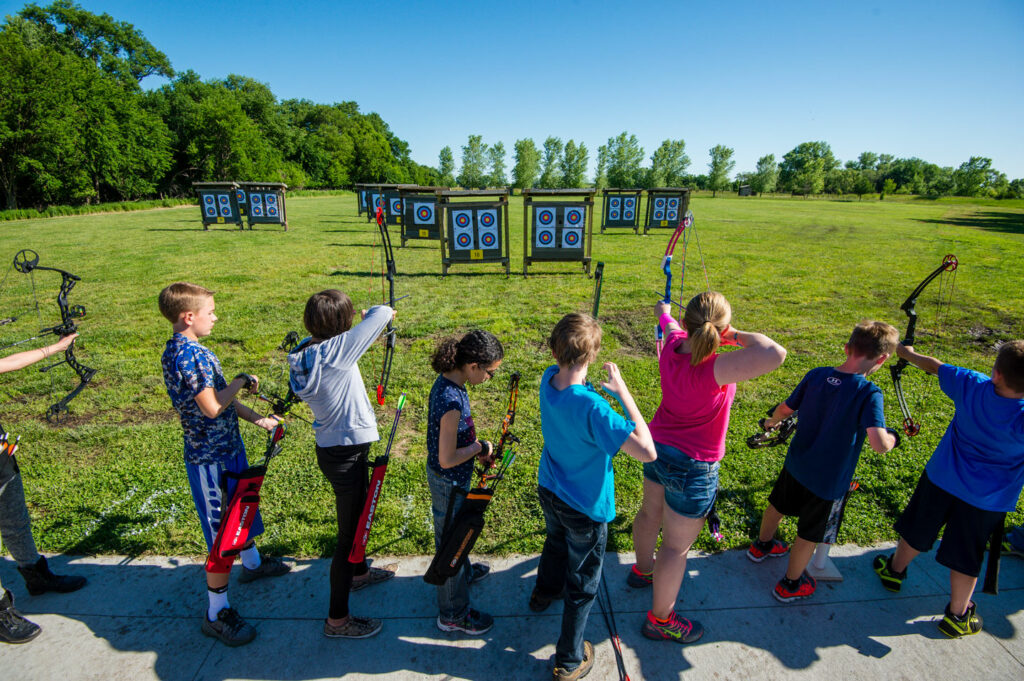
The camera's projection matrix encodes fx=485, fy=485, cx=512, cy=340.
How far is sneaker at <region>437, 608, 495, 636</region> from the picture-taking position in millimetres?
2443

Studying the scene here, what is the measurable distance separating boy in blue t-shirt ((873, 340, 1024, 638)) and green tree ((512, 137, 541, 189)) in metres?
65.1

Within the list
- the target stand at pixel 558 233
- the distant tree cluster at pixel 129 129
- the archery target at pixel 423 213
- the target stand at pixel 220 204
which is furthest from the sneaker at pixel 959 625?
the distant tree cluster at pixel 129 129

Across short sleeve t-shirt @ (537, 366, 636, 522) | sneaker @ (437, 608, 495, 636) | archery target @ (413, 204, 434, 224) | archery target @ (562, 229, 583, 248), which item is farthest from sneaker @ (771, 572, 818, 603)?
archery target @ (413, 204, 434, 224)

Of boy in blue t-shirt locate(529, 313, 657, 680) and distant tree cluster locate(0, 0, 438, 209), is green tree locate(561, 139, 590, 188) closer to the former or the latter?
distant tree cluster locate(0, 0, 438, 209)

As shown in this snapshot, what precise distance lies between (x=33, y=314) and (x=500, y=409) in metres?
8.85

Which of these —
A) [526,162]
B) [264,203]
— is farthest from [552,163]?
[264,203]

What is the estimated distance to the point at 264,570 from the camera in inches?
111

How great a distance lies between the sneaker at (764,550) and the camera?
2.94 meters

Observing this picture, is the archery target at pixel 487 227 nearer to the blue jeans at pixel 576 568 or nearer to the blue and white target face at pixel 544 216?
the blue and white target face at pixel 544 216

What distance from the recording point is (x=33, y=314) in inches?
327

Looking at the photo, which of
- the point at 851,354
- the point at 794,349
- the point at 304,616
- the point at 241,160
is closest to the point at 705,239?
the point at 794,349

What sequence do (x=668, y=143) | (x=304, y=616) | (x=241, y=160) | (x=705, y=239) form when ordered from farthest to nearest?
(x=668, y=143), (x=241, y=160), (x=705, y=239), (x=304, y=616)

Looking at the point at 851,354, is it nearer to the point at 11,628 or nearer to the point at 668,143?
the point at 11,628

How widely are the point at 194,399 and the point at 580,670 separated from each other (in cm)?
220
